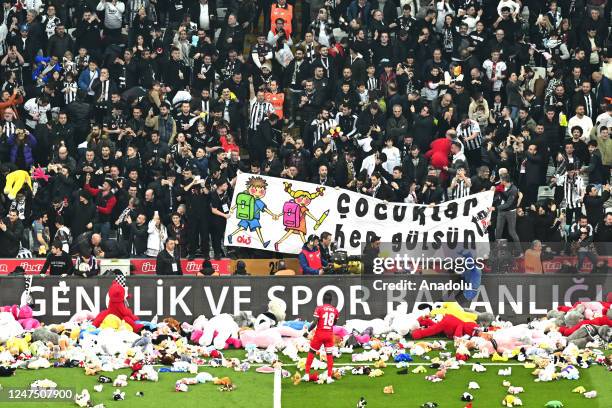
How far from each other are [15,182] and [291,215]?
6.25 metres

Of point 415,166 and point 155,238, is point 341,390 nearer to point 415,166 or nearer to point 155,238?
point 155,238

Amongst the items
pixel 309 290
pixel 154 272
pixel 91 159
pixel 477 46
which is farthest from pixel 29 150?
pixel 477 46

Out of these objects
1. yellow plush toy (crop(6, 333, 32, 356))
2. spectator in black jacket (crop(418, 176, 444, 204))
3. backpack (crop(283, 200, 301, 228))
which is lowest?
yellow plush toy (crop(6, 333, 32, 356))

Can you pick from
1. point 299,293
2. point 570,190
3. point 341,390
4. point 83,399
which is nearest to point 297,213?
point 299,293

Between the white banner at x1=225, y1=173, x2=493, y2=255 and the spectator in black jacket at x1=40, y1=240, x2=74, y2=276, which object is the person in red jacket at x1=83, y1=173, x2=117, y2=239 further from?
the white banner at x1=225, y1=173, x2=493, y2=255

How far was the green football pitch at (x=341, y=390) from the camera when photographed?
30188 mm

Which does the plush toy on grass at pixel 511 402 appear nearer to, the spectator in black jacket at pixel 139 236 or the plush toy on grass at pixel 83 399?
the plush toy on grass at pixel 83 399

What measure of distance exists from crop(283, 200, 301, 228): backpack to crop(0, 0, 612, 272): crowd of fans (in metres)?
0.72

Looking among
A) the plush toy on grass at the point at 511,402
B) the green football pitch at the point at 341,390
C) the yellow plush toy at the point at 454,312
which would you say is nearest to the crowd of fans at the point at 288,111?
the yellow plush toy at the point at 454,312

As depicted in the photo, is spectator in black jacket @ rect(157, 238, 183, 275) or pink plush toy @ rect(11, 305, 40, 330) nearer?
pink plush toy @ rect(11, 305, 40, 330)

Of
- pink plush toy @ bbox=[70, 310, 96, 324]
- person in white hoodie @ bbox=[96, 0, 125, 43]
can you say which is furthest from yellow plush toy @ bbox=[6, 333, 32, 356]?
person in white hoodie @ bbox=[96, 0, 125, 43]

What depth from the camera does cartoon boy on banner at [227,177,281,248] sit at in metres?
40.3

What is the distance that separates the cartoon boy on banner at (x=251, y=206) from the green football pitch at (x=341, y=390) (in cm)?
748

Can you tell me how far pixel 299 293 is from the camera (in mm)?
37469
